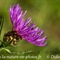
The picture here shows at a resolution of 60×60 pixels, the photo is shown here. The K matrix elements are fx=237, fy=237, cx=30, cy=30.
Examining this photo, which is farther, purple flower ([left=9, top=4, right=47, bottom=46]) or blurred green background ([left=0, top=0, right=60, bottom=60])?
blurred green background ([left=0, top=0, right=60, bottom=60])

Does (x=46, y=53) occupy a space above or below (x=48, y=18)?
below

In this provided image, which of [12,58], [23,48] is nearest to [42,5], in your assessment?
[23,48]

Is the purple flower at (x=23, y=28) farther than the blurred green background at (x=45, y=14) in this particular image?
No

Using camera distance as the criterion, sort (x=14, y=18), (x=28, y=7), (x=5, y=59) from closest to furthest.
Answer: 1. (x=14, y=18)
2. (x=5, y=59)
3. (x=28, y=7)

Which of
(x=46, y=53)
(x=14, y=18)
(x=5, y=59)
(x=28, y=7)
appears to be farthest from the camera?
(x=28, y=7)

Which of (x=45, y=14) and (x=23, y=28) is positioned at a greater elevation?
(x=45, y=14)

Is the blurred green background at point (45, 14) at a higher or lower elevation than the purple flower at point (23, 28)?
higher

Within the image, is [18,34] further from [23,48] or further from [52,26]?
[52,26]

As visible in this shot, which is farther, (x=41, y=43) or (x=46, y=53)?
(x=46, y=53)

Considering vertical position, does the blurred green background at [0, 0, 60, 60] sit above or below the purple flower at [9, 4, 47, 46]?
above

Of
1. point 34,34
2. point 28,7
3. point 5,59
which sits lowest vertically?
point 5,59

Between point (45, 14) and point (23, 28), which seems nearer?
point (23, 28)
